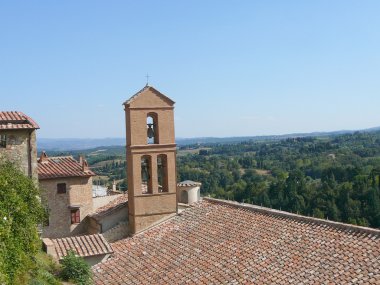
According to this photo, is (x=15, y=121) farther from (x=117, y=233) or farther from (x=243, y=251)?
(x=243, y=251)

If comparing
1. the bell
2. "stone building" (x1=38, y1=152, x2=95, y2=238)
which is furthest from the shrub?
"stone building" (x1=38, y1=152, x2=95, y2=238)

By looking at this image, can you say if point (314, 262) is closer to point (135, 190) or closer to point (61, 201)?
point (135, 190)

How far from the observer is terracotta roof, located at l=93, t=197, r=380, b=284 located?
37.9ft

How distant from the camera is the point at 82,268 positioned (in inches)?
587

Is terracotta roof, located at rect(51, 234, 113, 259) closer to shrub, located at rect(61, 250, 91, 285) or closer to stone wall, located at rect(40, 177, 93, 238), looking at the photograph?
shrub, located at rect(61, 250, 91, 285)

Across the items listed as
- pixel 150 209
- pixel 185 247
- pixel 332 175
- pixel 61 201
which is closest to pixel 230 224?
pixel 185 247

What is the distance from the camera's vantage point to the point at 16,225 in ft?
40.4

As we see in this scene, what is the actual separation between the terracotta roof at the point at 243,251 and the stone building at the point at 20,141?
4624mm

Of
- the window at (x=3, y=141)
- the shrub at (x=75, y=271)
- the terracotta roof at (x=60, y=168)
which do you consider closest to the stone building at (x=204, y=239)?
the shrub at (x=75, y=271)

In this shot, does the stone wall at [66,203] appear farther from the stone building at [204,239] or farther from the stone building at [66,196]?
the stone building at [204,239]

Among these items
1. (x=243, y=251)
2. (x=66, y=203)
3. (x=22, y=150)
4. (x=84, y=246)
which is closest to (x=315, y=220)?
(x=243, y=251)

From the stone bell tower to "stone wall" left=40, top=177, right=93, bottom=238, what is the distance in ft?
13.4

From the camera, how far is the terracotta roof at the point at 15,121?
664 inches

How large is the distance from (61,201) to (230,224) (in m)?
9.54
